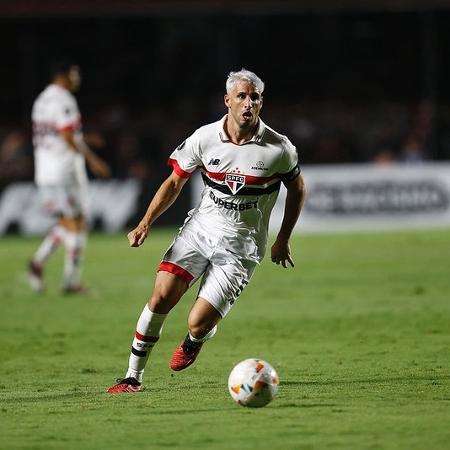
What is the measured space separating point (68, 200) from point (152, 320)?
7.14 meters

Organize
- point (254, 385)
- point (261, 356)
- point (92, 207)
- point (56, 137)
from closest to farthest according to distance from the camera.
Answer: point (254, 385) < point (261, 356) < point (56, 137) < point (92, 207)

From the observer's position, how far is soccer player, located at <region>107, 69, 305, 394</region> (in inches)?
315

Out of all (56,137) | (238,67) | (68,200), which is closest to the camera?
(68,200)

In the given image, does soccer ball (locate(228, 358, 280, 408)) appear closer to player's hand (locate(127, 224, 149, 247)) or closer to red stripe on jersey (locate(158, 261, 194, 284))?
red stripe on jersey (locate(158, 261, 194, 284))

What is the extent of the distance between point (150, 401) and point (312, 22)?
25.4 meters

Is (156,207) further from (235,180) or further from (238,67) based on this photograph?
(238,67)

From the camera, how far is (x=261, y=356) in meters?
9.83

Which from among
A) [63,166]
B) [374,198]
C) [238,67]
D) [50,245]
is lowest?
[374,198]

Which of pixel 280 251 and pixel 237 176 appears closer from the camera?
pixel 237 176

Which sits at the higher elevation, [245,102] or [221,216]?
[245,102]

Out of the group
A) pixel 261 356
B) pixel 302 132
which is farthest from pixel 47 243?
pixel 302 132

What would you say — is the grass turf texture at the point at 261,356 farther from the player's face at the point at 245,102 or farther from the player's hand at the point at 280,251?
the player's face at the point at 245,102

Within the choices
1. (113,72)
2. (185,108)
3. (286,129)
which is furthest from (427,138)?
(113,72)

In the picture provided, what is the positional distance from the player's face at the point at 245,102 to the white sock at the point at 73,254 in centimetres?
708
